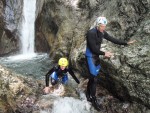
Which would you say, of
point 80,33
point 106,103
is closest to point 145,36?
point 106,103

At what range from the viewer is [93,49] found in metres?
7.98

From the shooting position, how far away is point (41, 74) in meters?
13.1

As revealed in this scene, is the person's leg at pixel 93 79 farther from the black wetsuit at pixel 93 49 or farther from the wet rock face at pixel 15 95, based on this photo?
the wet rock face at pixel 15 95

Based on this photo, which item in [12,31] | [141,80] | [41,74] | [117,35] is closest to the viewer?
[141,80]

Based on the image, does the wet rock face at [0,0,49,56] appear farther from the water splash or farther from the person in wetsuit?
the water splash

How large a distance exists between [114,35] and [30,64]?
21.7 feet

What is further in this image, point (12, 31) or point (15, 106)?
point (12, 31)

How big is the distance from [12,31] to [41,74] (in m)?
6.48

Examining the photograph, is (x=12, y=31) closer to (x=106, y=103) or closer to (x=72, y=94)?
(x=72, y=94)

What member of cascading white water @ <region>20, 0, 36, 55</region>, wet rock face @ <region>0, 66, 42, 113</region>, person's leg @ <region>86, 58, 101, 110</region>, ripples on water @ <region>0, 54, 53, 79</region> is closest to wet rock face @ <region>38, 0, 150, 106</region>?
person's leg @ <region>86, 58, 101, 110</region>

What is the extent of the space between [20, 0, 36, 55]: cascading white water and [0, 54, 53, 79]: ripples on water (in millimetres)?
1021

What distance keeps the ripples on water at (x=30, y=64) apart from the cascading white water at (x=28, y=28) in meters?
1.02

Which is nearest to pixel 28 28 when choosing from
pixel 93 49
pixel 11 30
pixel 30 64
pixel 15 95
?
pixel 11 30

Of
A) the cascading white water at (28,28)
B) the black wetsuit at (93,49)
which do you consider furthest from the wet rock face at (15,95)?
the cascading white water at (28,28)
